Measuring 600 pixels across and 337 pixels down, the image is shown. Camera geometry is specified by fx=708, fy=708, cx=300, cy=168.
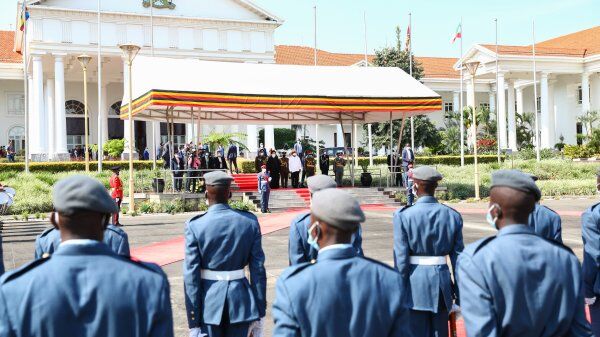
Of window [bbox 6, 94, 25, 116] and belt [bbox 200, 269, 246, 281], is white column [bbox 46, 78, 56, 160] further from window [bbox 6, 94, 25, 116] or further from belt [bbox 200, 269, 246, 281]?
belt [bbox 200, 269, 246, 281]

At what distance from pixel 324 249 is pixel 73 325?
3.74 ft

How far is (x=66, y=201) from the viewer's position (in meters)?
3.12

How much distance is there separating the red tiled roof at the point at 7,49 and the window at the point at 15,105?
3.17m

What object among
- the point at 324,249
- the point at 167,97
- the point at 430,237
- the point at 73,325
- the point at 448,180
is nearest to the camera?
the point at 73,325

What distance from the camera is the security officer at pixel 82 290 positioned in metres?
2.95

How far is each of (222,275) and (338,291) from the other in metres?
2.34

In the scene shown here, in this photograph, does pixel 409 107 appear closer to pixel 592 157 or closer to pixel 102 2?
pixel 592 157

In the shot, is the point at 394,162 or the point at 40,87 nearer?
the point at 394,162

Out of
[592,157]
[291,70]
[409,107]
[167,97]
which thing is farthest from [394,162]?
[592,157]

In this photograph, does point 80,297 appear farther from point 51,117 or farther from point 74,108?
point 74,108

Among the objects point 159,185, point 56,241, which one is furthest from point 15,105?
point 56,241

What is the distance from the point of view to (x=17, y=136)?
59.6 m

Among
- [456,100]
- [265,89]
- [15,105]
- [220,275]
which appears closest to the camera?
[220,275]

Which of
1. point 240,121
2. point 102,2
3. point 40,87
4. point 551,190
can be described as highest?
point 102,2
